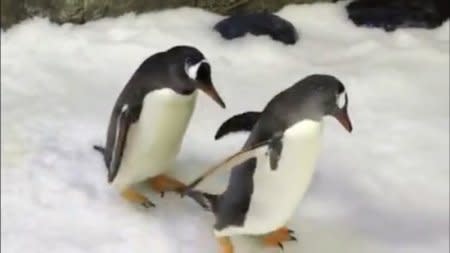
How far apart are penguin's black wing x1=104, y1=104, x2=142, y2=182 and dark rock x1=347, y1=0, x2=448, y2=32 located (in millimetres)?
588

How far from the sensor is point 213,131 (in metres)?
1.54

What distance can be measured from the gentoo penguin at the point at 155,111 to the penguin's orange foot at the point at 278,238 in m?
0.16

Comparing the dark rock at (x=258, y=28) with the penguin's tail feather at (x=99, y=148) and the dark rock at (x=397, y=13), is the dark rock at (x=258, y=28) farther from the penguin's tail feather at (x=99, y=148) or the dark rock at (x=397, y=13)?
the penguin's tail feather at (x=99, y=148)

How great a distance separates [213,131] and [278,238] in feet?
0.85

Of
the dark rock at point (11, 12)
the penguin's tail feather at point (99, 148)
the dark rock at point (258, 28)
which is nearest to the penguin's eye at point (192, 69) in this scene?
the penguin's tail feather at point (99, 148)

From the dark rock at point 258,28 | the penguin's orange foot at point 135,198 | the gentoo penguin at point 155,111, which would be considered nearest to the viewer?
the gentoo penguin at point 155,111

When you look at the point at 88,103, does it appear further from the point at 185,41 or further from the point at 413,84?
the point at 413,84

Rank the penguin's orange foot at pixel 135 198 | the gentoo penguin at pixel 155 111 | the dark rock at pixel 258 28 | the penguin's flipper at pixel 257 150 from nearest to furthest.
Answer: the penguin's flipper at pixel 257 150, the gentoo penguin at pixel 155 111, the penguin's orange foot at pixel 135 198, the dark rock at pixel 258 28

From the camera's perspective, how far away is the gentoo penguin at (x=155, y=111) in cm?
128

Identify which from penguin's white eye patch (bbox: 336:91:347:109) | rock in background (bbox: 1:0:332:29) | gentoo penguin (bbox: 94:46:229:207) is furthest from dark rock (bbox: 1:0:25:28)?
penguin's white eye patch (bbox: 336:91:347:109)

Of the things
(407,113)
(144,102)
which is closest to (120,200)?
(144,102)

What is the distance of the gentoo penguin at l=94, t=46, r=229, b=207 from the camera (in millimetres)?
1278

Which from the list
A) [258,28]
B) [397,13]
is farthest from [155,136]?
[397,13]

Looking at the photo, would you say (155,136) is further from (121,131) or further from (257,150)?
(257,150)
